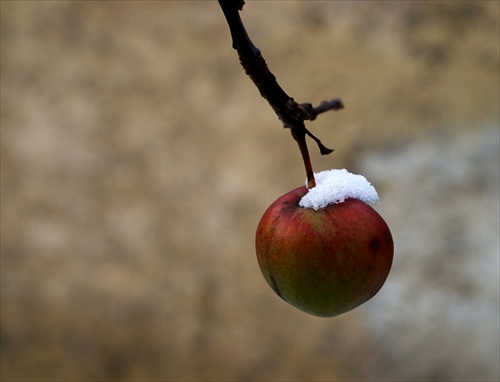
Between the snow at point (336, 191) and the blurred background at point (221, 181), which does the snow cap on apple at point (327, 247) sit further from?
the blurred background at point (221, 181)

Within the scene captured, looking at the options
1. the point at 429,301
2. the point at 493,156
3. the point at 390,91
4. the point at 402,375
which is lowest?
the point at 402,375

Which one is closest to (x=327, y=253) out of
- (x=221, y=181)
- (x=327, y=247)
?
(x=327, y=247)

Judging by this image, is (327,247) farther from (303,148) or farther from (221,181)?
(221,181)

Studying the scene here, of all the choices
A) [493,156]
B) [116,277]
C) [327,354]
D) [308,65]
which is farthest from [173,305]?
Answer: [493,156]

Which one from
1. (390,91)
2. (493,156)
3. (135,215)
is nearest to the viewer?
(493,156)

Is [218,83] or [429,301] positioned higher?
[218,83]

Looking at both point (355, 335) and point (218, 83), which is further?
point (218, 83)

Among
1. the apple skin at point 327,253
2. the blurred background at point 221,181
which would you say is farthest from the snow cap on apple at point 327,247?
the blurred background at point 221,181

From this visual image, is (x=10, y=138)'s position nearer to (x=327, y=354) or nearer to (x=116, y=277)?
(x=116, y=277)

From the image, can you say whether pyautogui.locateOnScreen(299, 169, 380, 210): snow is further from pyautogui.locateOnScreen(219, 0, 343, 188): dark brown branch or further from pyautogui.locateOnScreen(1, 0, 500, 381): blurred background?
pyautogui.locateOnScreen(1, 0, 500, 381): blurred background
